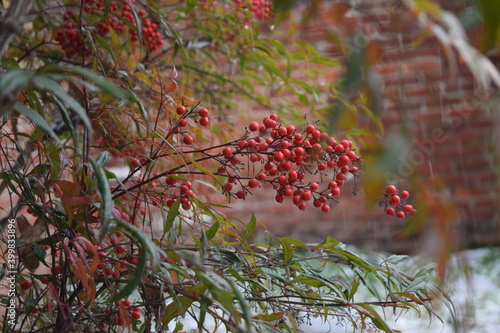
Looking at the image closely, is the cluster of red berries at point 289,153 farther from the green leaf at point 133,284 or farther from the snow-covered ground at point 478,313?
the snow-covered ground at point 478,313

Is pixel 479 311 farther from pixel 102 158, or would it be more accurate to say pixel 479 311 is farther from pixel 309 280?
pixel 102 158

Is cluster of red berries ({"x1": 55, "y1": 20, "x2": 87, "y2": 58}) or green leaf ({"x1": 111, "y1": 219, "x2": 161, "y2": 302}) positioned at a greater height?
cluster of red berries ({"x1": 55, "y1": 20, "x2": 87, "y2": 58})

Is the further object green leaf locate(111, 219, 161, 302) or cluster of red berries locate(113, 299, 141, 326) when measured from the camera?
cluster of red berries locate(113, 299, 141, 326)

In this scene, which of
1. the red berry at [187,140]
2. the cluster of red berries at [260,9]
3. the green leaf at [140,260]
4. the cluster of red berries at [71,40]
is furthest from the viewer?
→ the cluster of red berries at [260,9]

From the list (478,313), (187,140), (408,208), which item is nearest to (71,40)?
(187,140)

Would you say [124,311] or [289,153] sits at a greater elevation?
[289,153]

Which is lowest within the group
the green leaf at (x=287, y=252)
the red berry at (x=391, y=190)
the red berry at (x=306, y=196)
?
the green leaf at (x=287, y=252)

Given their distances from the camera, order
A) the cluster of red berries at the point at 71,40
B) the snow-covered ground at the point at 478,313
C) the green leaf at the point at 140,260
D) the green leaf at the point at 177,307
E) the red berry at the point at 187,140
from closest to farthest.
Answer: the green leaf at the point at 140,260 < the green leaf at the point at 177,307 < the red berry at the point at 187,140 < the cluster of red berries at the point at 71,40 < the snow-covered ground at the point at 478,313

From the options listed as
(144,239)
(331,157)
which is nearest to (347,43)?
(144,239)

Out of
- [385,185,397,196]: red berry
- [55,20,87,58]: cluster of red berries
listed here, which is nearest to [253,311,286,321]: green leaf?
[385,185,397,196]: red berry

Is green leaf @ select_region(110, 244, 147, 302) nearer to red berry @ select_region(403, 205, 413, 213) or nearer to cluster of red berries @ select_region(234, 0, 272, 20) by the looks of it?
red berry @ select_region(403, 205, 413, 213)

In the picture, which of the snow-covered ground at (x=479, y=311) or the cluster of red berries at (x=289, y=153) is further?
the snow-covered ground at (x=479, y=311)

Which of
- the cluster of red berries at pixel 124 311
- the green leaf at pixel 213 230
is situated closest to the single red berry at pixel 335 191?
the green leaf at pixel 213 230

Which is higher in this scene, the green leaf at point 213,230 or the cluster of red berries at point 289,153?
the cluster of red berries at point 289,153
